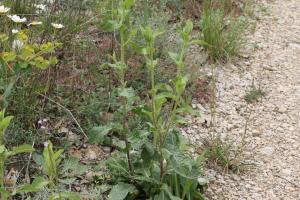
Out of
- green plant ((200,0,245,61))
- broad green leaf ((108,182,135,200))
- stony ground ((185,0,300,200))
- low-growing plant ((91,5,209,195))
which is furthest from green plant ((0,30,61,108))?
green plant ((200,0,245,61))

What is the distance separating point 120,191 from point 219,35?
2.15 m

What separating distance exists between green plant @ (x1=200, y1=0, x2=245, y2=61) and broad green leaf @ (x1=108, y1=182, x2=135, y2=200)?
190 centimetres

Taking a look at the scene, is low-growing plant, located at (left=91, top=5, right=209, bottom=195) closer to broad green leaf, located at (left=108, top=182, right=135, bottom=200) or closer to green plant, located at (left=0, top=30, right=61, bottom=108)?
broad green leaf, located at (left=108, top=182, right=135, bottom=200)

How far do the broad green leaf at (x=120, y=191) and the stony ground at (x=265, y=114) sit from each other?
595 millimetres

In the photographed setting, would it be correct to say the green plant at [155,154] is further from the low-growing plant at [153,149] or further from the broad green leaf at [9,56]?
the broad green leaf at [9,56]

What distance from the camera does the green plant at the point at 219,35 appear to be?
4598 millimetres

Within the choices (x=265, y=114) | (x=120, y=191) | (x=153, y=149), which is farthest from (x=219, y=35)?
(x=120, y=191)

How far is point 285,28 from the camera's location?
5.50 meters

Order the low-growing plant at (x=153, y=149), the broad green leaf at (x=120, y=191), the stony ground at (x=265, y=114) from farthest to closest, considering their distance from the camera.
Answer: the stony ground at (x=265, y=114), the broad green leaf at (x=120, y=191), the low-growing plant at (x=153, y=149)

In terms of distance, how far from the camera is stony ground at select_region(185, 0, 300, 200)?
11.2 feet

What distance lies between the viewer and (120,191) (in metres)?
2.88

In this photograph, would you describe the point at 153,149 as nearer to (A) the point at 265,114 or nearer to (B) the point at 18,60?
(B) the point at 18,60

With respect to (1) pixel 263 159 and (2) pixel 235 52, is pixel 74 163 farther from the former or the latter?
(2) pixel 235 52

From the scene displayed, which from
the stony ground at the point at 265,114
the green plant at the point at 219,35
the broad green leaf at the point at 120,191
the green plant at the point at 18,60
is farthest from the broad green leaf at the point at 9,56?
the green plant at the point at 219,35
